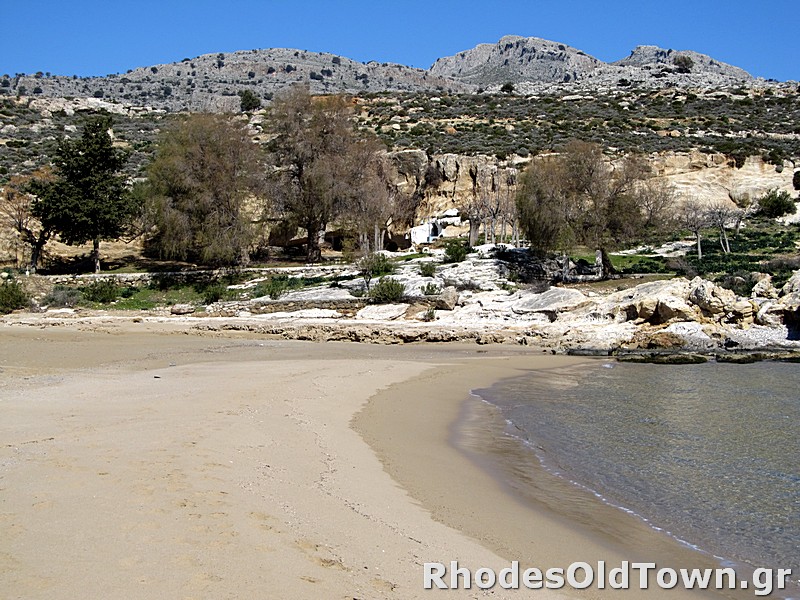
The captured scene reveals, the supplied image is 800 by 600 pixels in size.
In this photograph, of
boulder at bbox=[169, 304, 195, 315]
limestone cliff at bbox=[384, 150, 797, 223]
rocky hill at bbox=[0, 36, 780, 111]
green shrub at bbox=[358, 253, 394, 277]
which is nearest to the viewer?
boulder at bbox=[169, 304, 195, 315]

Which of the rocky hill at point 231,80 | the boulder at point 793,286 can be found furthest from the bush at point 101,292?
the rocky hill at point 231,80

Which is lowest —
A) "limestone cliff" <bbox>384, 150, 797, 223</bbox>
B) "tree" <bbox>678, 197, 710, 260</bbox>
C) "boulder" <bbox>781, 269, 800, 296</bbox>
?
"boulder" <bbox>781, 269, 800, 296</bbox>

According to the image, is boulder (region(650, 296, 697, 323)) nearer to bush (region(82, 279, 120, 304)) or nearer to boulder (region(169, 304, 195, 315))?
boulder (region(169, 304, 195, 315))

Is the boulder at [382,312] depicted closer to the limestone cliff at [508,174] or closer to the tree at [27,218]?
the tree at [27,218]

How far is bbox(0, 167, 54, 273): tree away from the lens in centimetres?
3372

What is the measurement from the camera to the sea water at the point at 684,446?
6.31 m

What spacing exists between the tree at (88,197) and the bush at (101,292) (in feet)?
13.1

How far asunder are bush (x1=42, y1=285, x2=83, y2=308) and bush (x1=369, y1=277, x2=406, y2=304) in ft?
44.2

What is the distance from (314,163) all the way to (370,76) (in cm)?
10488

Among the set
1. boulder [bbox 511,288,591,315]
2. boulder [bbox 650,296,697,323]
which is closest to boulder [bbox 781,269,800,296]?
boulder [bbox 650,296,697,323]

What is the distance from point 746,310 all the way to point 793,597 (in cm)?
1992

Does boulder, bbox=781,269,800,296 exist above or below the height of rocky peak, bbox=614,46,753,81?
below

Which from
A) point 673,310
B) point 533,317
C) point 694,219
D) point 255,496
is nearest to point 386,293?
point 533,317

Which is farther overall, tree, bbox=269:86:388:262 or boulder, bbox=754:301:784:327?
tree, bbox=269:86:388:262
